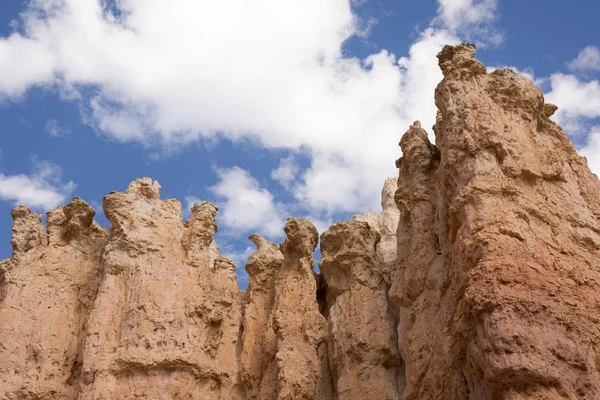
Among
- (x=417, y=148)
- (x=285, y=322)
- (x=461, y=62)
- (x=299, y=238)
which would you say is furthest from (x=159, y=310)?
(x=461, y=62)

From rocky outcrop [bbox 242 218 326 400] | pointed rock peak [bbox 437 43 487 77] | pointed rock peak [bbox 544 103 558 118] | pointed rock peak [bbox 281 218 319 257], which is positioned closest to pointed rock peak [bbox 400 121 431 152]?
pointed rock peak [bbox 437 43 487 77]

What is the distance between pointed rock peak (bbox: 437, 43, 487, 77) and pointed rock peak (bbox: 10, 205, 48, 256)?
374 inches

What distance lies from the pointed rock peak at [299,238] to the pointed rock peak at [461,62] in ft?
15.8

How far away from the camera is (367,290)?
13.4 m

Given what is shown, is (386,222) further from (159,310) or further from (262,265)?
(159,310)

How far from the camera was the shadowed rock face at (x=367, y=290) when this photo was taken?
23.9 ft

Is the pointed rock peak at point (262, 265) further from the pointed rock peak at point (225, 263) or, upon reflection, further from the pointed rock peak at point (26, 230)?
the pointed rock peak at point (26, 230)

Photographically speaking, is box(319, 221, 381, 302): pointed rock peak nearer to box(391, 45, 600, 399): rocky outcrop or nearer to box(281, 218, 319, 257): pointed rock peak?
box(281, 218, 319, 257): pointed rock peak

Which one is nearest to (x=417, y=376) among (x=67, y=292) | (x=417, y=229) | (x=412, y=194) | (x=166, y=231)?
(x=417, y=229)

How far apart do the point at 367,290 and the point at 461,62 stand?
5208 millimetres

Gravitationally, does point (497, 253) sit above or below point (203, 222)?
below

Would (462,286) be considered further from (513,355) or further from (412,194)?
(412,194)

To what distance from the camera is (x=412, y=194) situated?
11734mm

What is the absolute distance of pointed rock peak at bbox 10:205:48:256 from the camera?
14.5m
